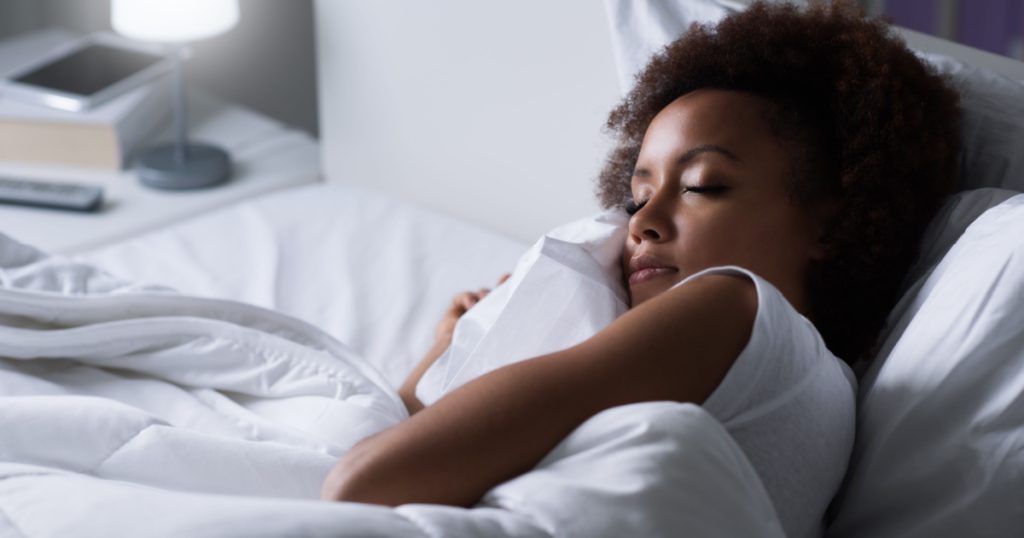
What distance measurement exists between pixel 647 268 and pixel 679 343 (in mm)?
213

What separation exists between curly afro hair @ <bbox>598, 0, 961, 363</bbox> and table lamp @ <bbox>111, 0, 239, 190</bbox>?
3.17 ft

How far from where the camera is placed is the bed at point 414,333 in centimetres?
72

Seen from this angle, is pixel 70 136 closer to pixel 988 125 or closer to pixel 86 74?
pixel 86 74

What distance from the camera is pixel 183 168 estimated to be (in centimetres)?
185

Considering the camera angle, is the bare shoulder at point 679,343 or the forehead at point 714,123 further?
the forehead at point 714,123

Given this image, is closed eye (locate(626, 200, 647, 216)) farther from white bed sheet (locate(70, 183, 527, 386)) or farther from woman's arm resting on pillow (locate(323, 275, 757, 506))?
white bed sheet (locate(70, 183, 527, 386))

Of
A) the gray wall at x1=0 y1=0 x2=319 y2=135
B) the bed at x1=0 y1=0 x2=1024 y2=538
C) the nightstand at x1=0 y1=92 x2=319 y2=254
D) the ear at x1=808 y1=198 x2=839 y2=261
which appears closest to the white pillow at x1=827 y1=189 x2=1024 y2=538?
the bed at x1=0 y1=0 x2=1024 y2=538

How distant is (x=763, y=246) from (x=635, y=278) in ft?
0.35

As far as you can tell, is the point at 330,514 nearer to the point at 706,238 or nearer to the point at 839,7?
the point at 706,238

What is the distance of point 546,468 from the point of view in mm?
750

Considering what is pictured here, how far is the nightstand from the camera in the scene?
166 cm

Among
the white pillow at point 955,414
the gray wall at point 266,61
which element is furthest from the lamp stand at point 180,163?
the white pillow at point 955,414

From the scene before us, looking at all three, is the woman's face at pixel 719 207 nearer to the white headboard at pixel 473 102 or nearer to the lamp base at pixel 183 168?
the white headboard at pixel 473 102

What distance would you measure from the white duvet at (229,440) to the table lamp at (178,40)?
0.62 metres
